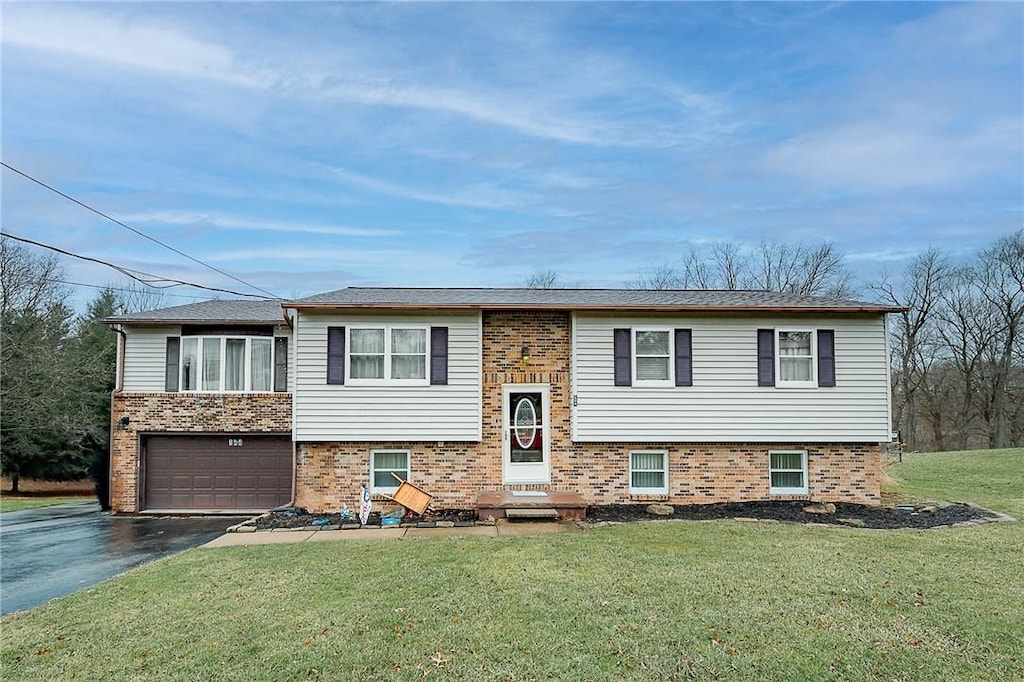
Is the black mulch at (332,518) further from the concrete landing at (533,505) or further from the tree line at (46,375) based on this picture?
the tree line at (46,375)

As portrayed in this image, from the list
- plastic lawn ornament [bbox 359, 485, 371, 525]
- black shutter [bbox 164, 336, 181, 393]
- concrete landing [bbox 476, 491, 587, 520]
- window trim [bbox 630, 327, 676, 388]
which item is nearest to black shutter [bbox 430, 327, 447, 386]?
concrete landing [bbox 476, 491, 587, 520]

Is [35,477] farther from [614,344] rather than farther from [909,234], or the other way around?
[909,234]

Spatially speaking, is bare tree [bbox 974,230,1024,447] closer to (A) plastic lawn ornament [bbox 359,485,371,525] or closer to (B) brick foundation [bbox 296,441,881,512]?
(B) brick foundation [bbox 296,441,881,512]

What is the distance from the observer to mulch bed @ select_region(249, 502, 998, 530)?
11484 millimetres

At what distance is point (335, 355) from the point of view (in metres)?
13.1

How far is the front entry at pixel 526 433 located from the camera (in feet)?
43.4

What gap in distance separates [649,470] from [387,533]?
549 cm

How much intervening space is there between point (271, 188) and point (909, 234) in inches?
1390

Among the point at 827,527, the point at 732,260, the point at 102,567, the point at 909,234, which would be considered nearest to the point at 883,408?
the point at 827,527

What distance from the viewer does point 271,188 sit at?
2158 centimetres

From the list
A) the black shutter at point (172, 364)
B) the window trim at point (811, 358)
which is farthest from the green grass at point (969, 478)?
the black shutter at point (172, 364)

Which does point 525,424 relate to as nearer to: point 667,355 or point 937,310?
point 667,355

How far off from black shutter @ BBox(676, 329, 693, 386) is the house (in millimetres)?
28

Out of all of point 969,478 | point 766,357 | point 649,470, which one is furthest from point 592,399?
point 969,478
